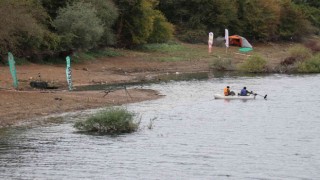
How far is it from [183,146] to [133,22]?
47603 millimetres

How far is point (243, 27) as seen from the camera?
97.2 metres

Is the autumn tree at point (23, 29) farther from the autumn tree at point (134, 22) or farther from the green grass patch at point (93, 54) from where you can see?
the autumn tree at point (134, 22)

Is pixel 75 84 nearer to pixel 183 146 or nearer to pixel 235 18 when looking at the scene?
pixel 183 146

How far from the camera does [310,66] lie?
65375 millimetres

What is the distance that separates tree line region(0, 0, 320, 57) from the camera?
49963 millimetres

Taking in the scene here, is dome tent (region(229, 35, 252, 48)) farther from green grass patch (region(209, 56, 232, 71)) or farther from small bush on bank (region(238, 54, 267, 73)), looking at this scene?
small bush on bank (region(238, 54, 267, 73))

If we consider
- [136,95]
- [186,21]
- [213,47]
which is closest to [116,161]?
[136,95]

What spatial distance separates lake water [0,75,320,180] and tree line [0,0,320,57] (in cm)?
1330

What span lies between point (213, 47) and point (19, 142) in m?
63.2

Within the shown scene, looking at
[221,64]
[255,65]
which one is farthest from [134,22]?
[255,65]

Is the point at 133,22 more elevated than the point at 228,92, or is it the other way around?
the point at 133,22

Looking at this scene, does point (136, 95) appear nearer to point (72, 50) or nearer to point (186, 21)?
point (72, 50)

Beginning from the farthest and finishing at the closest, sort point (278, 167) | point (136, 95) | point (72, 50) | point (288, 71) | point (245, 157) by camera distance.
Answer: point (288, 71)
point (72, 50)
point (136, 95)
point (245, 157)
point (278, 167)

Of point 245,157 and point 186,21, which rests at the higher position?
point 186,21
